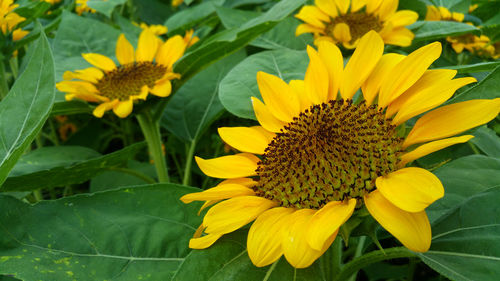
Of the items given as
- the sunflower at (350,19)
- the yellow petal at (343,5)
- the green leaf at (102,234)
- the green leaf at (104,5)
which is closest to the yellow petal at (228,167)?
the green leaf at (102,234)

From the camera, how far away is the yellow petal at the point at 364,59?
23.6 inches

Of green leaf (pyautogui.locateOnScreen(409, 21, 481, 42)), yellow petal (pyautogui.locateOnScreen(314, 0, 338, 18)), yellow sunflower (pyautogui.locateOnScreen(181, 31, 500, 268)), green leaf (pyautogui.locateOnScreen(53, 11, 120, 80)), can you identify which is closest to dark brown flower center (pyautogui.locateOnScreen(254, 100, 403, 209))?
yellow sunflower (pyautogui.locateOnScreen(181, 31, 500, 268))

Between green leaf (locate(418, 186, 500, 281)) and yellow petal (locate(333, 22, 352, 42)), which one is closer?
green leaf (locate(418, 186, 500, 281))

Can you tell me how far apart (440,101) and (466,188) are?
0.51ft

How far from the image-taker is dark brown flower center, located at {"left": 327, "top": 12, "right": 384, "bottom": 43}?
1.17 metres

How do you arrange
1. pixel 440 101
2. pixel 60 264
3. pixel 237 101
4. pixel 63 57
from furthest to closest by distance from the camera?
pixel 63 57 < pixel 237 101 < pixel 60 264 < pixel 440 101

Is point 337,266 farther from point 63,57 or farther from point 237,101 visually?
point 63,57

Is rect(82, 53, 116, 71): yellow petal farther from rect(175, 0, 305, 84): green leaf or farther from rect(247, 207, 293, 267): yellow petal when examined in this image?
rect(247, 207, 293, 267): yellow petal

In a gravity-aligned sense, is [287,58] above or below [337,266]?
above

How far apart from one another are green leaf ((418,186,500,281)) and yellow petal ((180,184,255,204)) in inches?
8.4

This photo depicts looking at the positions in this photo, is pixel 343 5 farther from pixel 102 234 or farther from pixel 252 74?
pixel 102 234

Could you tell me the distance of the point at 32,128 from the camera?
643 mm

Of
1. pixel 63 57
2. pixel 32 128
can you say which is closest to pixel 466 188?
pixel 32 128

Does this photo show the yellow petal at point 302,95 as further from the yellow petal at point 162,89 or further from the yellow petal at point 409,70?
the yellow petal at point 162,89
